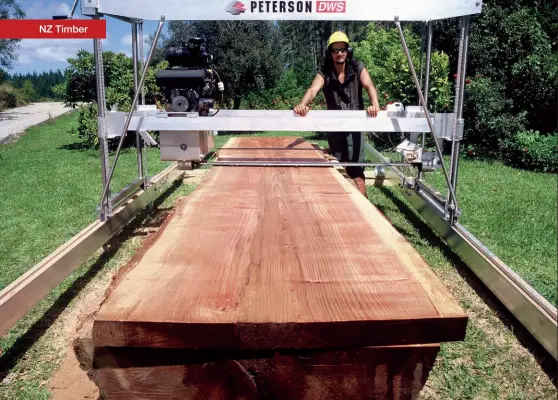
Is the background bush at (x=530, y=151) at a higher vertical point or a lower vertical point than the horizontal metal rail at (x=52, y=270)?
higher

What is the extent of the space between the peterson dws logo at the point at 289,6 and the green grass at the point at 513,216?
5.15 feet

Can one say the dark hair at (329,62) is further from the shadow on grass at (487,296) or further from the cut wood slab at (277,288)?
the cut wood slab at (277,288)

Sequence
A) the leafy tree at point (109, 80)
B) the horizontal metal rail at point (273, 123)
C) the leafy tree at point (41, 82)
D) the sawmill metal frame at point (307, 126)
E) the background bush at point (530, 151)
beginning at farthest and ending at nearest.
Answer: the leafy tree at point (41, 82)
the leafy tree at point (109, 80)
the background bush at point (530, 151)
the horizontal metal rail at point (273, 123)
the sawmill metal frame at point (307, 126)

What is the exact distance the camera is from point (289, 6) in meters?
3.12

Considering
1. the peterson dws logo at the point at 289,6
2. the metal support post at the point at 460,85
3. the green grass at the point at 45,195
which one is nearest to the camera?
the peterson dws logo at the point at 289,6

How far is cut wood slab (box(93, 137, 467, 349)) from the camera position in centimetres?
132

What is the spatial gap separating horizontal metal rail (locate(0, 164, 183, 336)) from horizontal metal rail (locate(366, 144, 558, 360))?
7.16 ft

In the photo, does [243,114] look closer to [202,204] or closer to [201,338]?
[202,204]

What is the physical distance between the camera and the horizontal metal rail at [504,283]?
7.68 ft

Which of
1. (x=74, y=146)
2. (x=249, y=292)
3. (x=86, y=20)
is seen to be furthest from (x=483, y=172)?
(x=74, y=146)

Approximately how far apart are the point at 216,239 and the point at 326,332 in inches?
29.7

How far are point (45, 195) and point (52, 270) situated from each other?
3951 mm

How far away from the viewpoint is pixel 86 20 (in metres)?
3.25

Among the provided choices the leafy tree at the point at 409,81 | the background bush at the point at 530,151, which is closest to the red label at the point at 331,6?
the background bush at the point at 530,151
